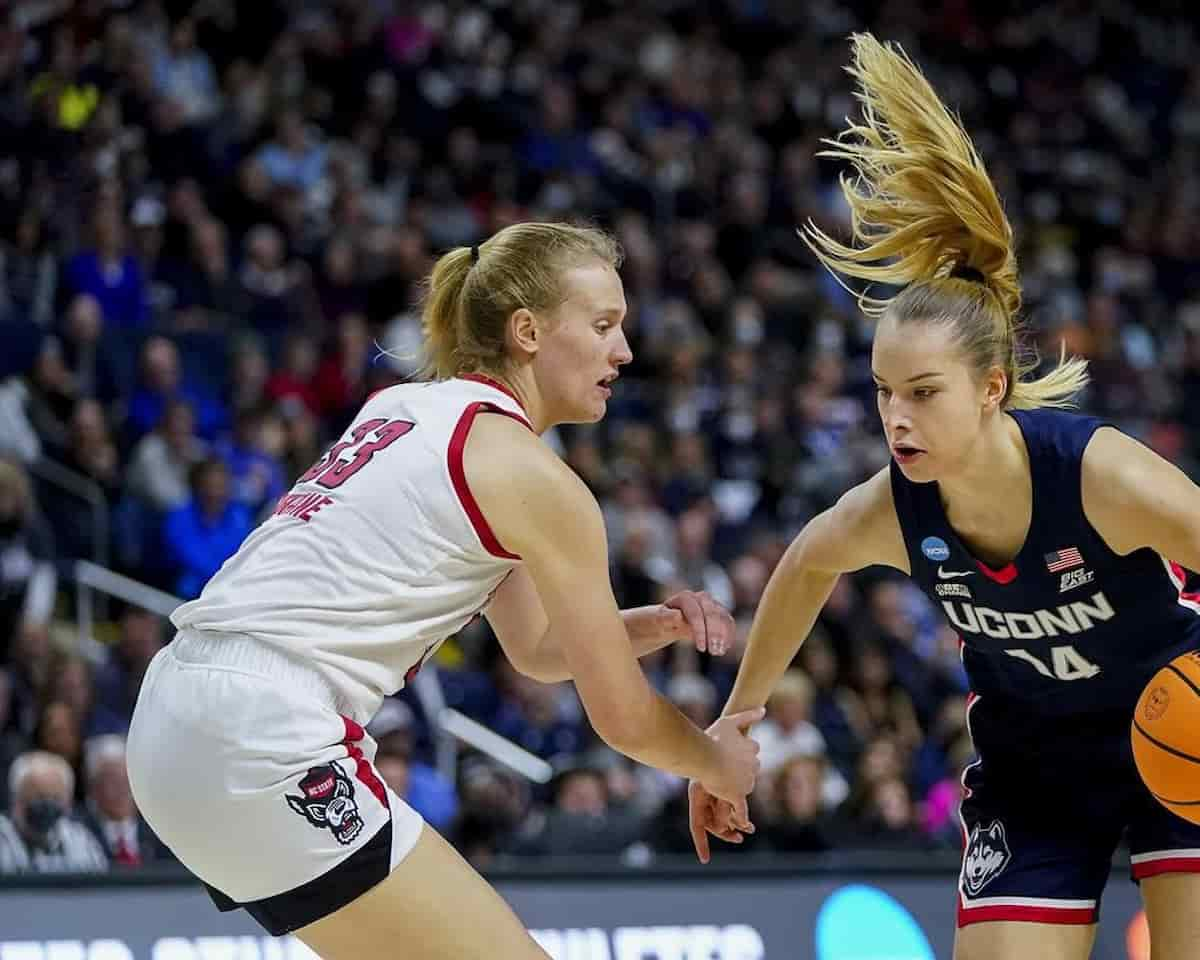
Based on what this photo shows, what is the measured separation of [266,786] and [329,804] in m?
0.10

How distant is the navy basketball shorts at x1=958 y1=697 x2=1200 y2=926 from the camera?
12.4 ft

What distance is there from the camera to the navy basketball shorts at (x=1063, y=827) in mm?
3793

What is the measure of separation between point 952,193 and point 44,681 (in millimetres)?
5017

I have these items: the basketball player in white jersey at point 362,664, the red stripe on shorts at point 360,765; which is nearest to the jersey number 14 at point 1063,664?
the basketball player in white jersey at point 362,664

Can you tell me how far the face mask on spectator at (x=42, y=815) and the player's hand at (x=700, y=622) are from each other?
12.0 ft

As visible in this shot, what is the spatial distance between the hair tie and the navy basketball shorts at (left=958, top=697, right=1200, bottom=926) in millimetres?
905

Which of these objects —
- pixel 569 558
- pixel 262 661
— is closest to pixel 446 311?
pixel 569 558

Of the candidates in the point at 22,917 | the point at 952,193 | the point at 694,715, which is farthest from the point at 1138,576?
the point at 694,715

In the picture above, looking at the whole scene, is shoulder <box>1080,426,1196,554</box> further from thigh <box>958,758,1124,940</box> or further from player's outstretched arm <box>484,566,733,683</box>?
player's outstretched arm <box>484,566,733,683</box>

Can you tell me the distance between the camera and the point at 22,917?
549cm

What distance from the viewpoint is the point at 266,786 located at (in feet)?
9.80

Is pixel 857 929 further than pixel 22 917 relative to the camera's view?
Yes

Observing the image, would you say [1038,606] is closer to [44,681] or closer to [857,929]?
[857,929]

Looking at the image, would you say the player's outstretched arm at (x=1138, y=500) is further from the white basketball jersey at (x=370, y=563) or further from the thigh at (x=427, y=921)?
the thigh at (x=427, y=921)
